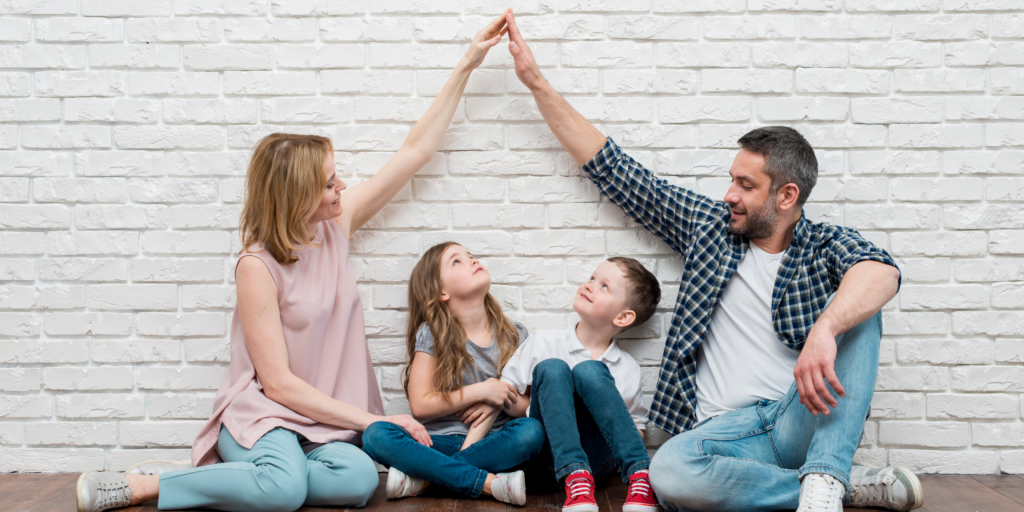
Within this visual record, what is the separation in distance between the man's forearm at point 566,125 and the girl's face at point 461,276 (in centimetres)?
52

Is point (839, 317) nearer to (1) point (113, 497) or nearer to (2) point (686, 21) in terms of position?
(2) point (686, 21)

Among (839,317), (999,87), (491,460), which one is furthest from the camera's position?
(999,87)

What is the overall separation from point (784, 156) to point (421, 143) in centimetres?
120

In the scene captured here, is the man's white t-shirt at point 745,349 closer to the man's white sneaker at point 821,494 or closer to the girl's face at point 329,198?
the man's white sneaker at point 821,494

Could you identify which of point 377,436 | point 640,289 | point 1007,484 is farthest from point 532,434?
point 1007,484

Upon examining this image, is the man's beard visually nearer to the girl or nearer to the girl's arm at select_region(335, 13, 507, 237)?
the girl

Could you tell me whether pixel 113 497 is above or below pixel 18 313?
below

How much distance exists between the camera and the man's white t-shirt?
7.12 ft

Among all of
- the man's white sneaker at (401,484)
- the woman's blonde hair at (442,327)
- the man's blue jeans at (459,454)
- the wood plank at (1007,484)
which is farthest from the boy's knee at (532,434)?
the wood plank at (1007,484)

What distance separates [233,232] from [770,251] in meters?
1.88

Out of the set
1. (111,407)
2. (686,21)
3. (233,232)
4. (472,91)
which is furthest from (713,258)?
(111,407)

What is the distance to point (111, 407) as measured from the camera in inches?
97.7

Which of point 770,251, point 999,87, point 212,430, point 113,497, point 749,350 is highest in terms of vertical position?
point 999,87

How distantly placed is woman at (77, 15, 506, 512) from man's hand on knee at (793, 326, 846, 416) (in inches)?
44.6
